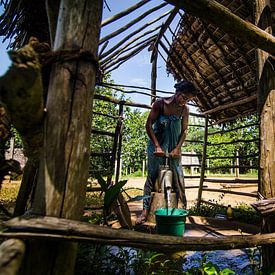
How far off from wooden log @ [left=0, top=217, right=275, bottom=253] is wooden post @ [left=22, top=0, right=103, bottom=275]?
0.19 feet

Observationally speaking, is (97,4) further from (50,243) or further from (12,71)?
(50,243)

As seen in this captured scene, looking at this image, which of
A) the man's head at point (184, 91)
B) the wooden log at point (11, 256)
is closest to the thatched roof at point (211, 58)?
the man's head at point (184, 91)

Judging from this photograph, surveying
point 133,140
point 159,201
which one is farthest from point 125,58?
point 133,140

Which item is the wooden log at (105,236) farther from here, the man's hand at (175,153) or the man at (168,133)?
the man at (168,133)

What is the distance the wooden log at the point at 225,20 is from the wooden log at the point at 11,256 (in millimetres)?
1160

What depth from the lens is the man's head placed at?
9.62 ft

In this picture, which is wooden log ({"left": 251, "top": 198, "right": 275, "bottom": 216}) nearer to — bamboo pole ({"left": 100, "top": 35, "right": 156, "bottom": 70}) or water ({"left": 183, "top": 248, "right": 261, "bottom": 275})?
water ({"left": 183, "top": 248, "right": 261, "bottom": 275})

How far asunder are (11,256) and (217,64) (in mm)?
4208

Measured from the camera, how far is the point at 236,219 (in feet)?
12.4

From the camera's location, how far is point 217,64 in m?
4.15

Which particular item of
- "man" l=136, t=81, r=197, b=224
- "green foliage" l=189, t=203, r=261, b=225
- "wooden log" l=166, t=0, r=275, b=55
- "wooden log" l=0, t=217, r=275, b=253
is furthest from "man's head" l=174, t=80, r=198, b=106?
"green foliage" l=189, t=203, r=261, b=225

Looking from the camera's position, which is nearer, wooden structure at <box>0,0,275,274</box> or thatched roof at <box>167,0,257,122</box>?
wooden structure at <box>0,0,275,274</box>

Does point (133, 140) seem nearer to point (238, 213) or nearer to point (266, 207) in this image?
point (238, 213)

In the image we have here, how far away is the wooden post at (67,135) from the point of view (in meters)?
0.86
